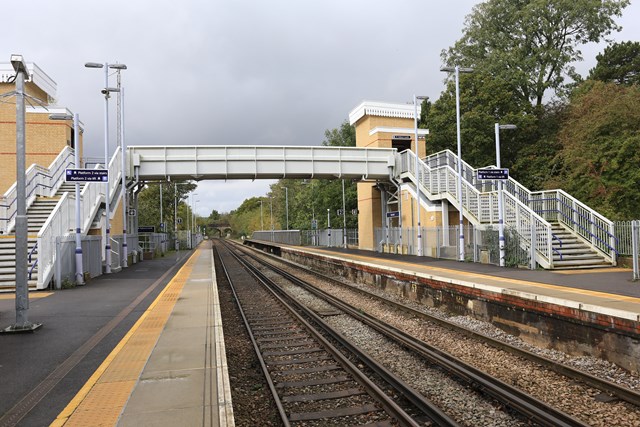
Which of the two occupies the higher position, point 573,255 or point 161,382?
point 573,255

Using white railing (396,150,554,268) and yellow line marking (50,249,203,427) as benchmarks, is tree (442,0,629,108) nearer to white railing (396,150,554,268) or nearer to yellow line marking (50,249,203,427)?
white railing (396,150,554,268)

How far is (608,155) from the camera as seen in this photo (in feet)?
65.4

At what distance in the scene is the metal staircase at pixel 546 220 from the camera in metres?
15.4

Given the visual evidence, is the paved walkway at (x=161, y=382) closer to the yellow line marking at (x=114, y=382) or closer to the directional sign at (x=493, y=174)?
the yellow line marking at (x=114, y=382)

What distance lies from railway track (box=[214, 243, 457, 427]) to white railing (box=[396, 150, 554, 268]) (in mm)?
9538

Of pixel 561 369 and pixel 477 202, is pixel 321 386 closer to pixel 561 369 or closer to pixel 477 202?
pixel 561 369

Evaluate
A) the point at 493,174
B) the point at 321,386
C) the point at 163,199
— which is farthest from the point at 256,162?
the point at 163,199

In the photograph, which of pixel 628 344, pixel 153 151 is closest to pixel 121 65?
pixel 153 151

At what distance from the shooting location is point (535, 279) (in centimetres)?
1239

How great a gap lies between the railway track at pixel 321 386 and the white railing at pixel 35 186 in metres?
12.3

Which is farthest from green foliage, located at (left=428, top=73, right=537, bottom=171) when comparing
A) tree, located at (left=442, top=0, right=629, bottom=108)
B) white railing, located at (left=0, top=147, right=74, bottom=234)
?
white railing, located at (left=0, top=147, right=74, bottom=234)

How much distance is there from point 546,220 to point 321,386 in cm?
1550

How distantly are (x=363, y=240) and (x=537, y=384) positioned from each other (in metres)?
29.2

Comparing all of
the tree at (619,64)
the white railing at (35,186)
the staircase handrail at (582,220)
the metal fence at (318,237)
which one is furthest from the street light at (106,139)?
the tree at (619,64)
